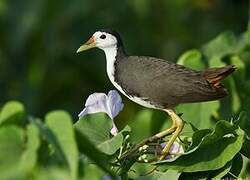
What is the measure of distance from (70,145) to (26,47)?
174 inches

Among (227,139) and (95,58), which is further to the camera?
(95,58)

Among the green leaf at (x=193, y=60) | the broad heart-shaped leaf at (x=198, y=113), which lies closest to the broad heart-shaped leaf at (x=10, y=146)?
the broad heart-shaped leaf at (x=198, y=113)

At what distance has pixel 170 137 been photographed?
7.88ft

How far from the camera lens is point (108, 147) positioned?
207 cm

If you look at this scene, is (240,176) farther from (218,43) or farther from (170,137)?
(218,43)

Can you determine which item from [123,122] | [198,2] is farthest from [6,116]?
[198,2]

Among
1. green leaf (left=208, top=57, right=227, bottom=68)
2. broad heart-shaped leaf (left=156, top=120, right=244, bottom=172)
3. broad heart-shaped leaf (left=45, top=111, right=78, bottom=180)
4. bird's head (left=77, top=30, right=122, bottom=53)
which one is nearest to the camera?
broad heart-shaped leaf (left=45, top=111, right=78, bottom=180)

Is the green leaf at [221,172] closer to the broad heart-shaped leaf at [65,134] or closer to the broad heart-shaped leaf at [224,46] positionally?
the broad heart-shaped leaf at [65,134]

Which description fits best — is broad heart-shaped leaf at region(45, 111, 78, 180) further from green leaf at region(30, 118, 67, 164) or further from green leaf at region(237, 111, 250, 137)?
green leaf at region(237, 111, 250, 137)

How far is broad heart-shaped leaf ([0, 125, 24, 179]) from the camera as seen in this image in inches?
62.9

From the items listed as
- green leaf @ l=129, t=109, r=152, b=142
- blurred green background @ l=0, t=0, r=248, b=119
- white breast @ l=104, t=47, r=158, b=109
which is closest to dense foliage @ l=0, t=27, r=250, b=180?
white breast @ l=104, t=47, r=158, b=109

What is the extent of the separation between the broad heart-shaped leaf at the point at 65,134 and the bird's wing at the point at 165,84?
36.8 inches

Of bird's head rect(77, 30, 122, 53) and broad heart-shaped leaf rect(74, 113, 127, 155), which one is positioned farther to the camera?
bird's head rect(77, 30, 122, 53)

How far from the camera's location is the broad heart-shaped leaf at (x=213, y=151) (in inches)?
81.0
